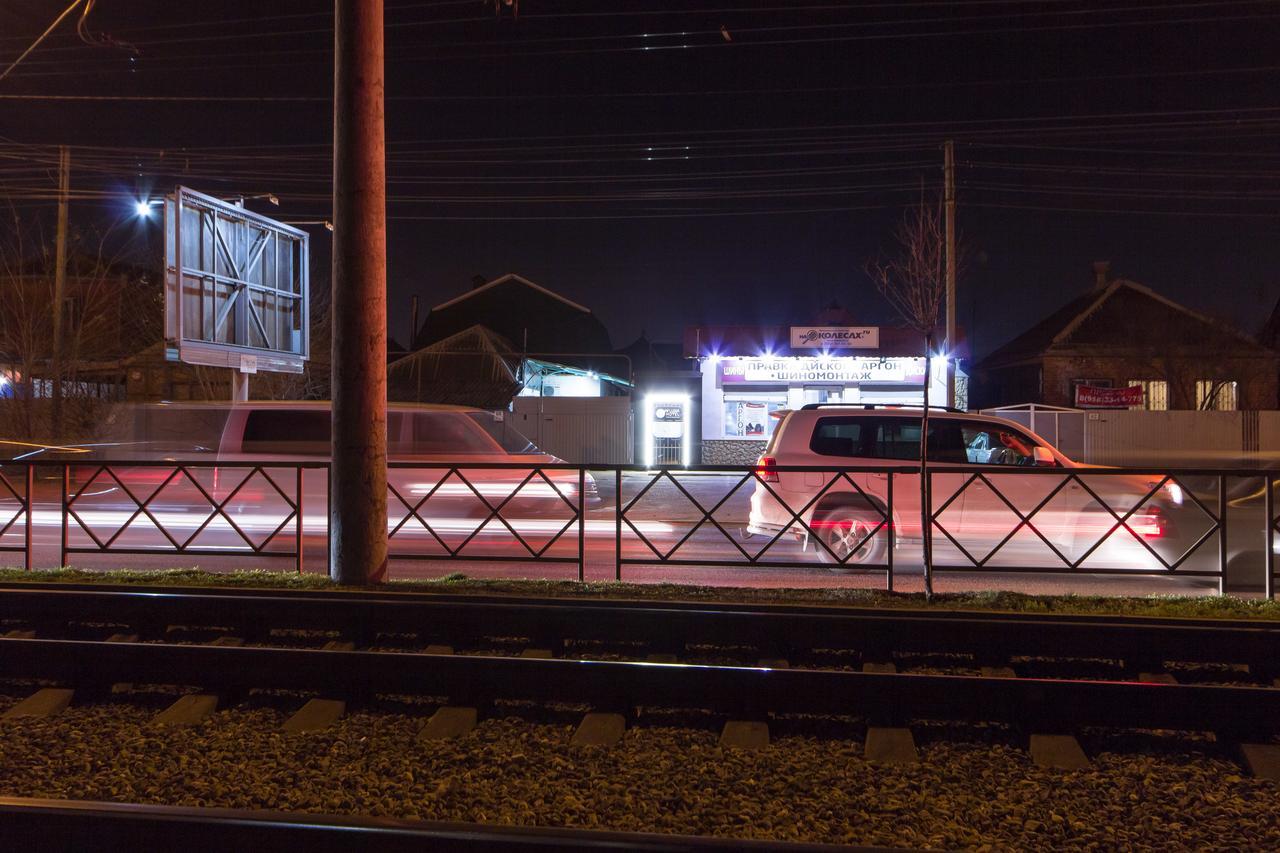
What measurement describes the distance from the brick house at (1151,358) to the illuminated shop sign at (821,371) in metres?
12.0

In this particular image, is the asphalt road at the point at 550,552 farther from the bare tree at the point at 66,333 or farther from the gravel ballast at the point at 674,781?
the bare tree at the point at 66,333

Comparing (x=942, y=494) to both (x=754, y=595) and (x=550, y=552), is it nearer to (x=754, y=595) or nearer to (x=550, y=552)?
(x=754, y=595)

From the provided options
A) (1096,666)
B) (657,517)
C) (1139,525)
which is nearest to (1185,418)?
(657,517)

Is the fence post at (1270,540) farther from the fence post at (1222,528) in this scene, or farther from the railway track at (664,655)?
the railway track at (664,655)

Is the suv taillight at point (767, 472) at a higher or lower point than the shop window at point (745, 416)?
lower

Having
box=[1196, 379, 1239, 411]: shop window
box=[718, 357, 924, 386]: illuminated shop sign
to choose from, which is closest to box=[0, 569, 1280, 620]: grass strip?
box=[718, 357, 924, 386]: illuminated shop sign

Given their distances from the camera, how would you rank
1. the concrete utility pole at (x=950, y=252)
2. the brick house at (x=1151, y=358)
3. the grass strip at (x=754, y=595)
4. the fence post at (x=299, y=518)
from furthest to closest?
the brick house at (x=1151, y=358), the concrete utility pole at (x=950, y=252), the fence post at (x=299, y=518), the grass strip at (x=754, y=595)

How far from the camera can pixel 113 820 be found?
11.7ft

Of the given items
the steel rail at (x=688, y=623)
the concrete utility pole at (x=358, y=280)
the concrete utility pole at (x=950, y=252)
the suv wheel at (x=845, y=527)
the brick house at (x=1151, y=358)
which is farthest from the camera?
the brick house at (x=1151, y=358)

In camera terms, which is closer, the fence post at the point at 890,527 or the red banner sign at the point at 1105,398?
the fence post at the point at 890,527

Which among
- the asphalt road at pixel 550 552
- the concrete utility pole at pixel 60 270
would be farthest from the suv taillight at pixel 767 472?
the concrete utility pole at pixel 60 270

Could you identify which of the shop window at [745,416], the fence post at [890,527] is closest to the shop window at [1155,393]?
the shop window at [745,416]

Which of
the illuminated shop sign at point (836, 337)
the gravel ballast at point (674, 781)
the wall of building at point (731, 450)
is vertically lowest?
the gravel ballast at point (674, 781)

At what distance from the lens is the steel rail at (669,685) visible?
205 inches
